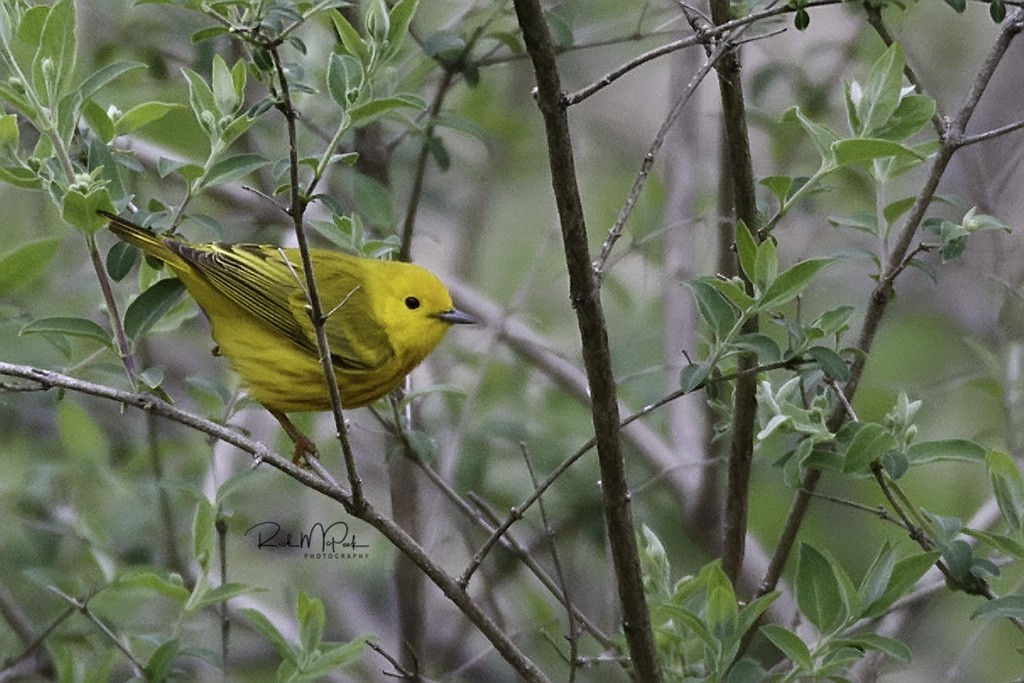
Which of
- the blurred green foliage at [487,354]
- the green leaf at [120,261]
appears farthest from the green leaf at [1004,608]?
the green leaf at [120,261]

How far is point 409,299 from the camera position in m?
4.14

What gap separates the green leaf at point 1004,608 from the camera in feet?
7.27

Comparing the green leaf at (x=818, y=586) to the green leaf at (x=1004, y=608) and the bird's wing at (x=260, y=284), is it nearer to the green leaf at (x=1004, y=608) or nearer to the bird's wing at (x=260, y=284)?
the green leaf at (x=1004, y=608)

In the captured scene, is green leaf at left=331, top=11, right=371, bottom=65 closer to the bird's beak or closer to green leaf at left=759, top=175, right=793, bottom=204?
green leaf at left=759, top=175, right=793, bottom=204

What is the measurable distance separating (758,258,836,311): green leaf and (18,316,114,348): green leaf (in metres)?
1.31

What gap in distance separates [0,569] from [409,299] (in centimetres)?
197

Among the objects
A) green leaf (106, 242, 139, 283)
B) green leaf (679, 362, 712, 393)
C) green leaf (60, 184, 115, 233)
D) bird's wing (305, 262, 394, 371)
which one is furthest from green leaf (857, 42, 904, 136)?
bird's wing (305, 262, 394, 371)

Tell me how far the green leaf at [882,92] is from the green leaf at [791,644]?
37.0 inches

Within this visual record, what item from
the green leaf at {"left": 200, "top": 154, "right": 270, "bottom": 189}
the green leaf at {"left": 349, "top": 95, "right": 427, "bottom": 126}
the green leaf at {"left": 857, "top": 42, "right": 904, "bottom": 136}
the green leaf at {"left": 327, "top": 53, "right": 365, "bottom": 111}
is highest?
the green leaf at {"left": 327, "top": 53, "right": 365, "bottom": 111}

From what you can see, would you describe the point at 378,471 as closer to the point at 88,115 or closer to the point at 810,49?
the point at 810,49

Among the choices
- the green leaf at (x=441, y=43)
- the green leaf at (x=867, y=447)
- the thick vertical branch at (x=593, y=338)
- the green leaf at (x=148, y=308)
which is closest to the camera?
the thick vertical branch at (x=593, y=338)

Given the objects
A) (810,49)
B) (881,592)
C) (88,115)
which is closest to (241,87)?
(88,115)

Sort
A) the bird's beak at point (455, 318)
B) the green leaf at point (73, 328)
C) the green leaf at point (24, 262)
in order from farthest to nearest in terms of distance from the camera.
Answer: the bird's beak at point (455, 318) → the green leaf at point (24, 262) → the green leaf at point (73, 328)

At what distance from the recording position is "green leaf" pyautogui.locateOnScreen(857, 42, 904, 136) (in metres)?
2.46
